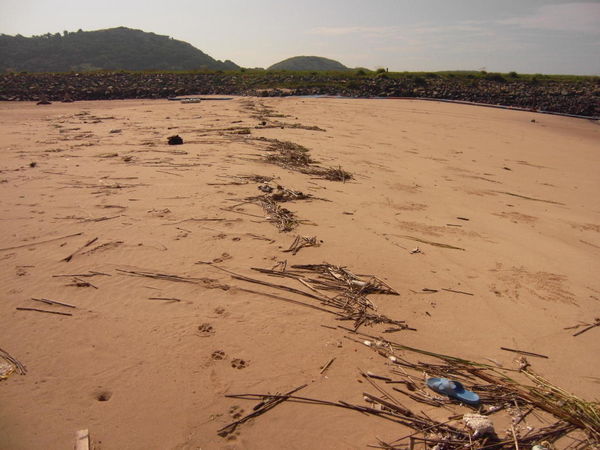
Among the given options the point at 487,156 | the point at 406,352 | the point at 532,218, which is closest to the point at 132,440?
the point at 406,352

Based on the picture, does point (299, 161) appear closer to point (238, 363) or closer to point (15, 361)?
point (238, 363)

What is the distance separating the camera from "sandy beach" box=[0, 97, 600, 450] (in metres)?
2.16

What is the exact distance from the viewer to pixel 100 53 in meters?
65.0

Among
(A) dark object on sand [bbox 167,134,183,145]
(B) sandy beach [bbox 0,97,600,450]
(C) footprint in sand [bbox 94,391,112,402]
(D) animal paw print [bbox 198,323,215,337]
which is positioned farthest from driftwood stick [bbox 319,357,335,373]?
(A) dark object on sand [bbox 167,134,183,145]

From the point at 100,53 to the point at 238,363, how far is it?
79.0m

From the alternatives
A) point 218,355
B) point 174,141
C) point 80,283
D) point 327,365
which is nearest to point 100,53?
point 174,141

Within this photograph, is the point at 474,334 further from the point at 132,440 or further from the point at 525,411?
the point at 132,440

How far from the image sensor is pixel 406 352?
8.76ft

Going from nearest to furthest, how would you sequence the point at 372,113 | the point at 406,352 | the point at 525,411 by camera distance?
1. the point at 525,411
2. the point at 406,352
3. the point at 372,113

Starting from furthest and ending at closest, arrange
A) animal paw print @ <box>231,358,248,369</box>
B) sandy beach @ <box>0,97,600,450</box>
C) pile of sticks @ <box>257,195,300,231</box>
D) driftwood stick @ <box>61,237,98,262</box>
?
pile of sticks @ <box>257,195,300,231</box>
driftwood stick @ <box>61,237,98,262</box>
animal paw print @ <box>231,358,248,369</box>
sandy beach @ <box>0,97,600,450</box>

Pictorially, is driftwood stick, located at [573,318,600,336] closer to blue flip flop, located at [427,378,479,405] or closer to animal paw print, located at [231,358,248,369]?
blue flip flop, located at [427,378,479,405]

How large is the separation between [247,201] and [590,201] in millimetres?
A: 6444

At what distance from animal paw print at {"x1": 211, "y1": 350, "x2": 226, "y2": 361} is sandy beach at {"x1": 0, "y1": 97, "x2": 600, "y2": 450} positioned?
1 centimetres

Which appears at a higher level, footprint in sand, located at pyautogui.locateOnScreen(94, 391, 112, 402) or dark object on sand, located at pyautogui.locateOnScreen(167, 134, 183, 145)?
dark object on sand, located at pyautogui.locateOnScreen(167, 134, 183, 145)
